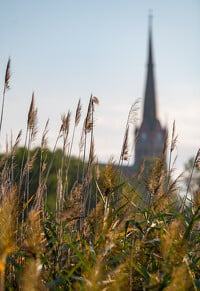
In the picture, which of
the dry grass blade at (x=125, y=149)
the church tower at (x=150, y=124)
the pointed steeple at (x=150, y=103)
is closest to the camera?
the dry grass blade at (x=125, y=149)

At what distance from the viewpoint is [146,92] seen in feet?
388

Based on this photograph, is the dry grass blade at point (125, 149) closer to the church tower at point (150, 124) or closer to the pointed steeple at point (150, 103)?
the church tower at point (150, 124)

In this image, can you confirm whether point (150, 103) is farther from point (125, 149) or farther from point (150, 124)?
point (125, 149)

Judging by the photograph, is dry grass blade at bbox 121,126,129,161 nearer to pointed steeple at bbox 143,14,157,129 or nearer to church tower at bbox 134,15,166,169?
church tower at bbox 134,15,166,169

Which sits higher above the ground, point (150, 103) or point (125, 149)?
point (150, 103)

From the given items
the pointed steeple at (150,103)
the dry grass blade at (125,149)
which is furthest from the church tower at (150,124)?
the dry grass blade at (125,149)

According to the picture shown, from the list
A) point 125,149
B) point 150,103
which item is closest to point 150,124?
point 150,103

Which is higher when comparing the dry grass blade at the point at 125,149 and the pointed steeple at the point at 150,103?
the pointed steeple at the point at 150,103

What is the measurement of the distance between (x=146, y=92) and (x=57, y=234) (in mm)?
116122

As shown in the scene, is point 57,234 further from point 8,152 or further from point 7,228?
point 8,152

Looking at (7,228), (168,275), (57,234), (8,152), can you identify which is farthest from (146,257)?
(8,152)

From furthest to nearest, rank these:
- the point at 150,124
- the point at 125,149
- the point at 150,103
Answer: the point at 150,103 → the point at 150,124 → the point at 125,149

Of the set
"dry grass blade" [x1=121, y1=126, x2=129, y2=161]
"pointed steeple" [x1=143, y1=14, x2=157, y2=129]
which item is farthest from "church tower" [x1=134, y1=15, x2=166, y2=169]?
"dry grass blade" [x1=121, y1=126, x2=129, y2=161]

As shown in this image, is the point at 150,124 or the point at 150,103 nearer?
the point at 150,124
